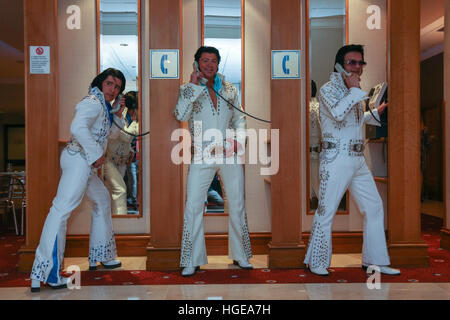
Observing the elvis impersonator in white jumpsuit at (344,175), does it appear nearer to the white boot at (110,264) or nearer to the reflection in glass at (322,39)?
the reflection in glass at (322,39)

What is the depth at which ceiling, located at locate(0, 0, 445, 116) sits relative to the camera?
3.74 meters

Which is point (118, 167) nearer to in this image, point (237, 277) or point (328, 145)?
point (237, 277)

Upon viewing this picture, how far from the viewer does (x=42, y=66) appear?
316 cm

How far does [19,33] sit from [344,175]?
6.03 metres

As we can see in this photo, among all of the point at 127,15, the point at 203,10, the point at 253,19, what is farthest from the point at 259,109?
the point at 127,15

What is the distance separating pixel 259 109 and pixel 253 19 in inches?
35.1

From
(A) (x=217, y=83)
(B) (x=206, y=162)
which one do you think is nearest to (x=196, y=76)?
(A) (x=217, y=83)

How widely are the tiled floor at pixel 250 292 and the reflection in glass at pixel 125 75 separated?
124cm

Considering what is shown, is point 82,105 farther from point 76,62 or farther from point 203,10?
point 203,10

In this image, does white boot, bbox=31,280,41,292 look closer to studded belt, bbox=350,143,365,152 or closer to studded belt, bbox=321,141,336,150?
studded belt, bbox=321,141,336,150

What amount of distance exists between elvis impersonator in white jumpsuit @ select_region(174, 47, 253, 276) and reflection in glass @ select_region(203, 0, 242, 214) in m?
0.63

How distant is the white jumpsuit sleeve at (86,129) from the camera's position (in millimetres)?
2742

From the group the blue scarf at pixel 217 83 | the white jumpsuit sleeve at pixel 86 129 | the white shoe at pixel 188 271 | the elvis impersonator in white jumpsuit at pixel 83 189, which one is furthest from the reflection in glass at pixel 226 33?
the white shoe at pixel 188 271

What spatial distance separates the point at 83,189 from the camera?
111 inches
